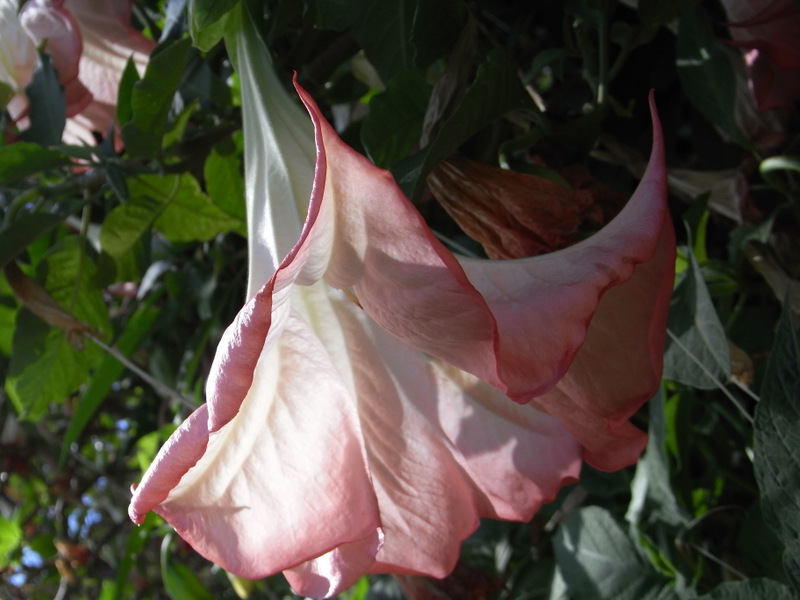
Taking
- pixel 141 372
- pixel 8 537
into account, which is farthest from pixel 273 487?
pixel 8 537

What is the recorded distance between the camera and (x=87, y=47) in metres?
0.55

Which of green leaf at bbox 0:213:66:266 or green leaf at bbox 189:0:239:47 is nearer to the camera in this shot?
green leaf at bbox 189:0:239:47

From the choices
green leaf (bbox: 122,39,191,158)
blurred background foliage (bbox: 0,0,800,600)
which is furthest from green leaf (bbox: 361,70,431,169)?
green leaf (bbox: 122,39,191,158)

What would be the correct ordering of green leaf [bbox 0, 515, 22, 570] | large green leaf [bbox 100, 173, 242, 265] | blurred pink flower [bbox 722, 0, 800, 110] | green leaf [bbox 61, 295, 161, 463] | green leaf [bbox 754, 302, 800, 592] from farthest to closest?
1. green leaf [bbox 0, 515, 22, 570]
2. green leaf [bbox 61, 295, 161, 463]
3. large green leaf [bbox 100, 173, 242, 265]
4. blurred pink flower [bbox 722, 0, 800, 110]
5. green leaf [bbox 754, 302, 800, 592]

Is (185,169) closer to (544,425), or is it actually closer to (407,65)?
(407,65)

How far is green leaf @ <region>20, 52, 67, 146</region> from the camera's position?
48 cm

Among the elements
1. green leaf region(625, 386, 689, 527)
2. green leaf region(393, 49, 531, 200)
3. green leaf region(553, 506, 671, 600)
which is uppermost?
green leaf region(393, 49, 531, 200)

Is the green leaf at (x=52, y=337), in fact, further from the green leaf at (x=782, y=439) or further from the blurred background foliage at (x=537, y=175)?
the green leaf at (x=782, y=439)

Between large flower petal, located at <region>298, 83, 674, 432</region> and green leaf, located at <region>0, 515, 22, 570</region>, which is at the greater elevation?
large flower petal, located at <region>298, 83, 674, 432</region>

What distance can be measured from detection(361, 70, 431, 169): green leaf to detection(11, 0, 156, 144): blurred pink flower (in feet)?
0.68

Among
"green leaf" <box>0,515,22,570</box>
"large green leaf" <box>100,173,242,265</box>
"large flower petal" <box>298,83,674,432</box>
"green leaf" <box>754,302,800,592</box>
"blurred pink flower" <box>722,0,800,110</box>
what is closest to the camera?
"large flower petal" <box>298,83,674,432</box>

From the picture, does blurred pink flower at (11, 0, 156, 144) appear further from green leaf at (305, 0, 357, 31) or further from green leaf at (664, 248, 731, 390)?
green leaf at (664, 248, 731, 390)

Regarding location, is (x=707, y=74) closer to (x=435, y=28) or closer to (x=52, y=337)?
(x=435, y=28)

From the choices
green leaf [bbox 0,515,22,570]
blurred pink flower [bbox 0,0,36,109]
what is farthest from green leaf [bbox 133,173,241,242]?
green leaf [bbox 0,515,22,570]
